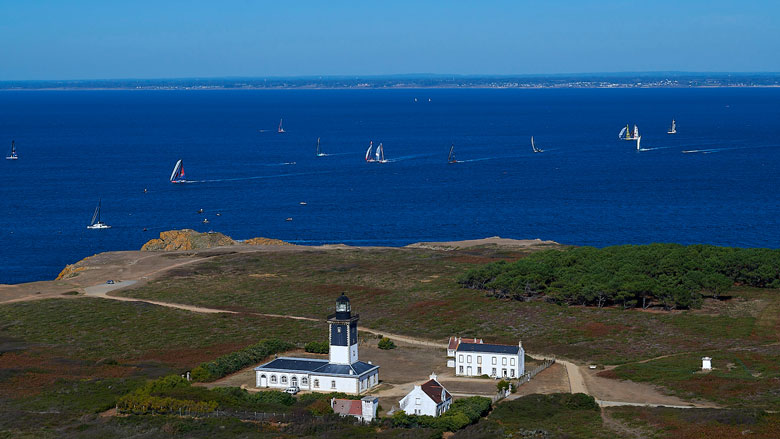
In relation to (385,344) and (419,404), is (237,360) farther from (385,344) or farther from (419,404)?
(419,404)

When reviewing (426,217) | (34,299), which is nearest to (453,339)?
(34,299)

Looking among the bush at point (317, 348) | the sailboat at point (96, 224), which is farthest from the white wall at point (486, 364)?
the sailboat at point (96, 224)

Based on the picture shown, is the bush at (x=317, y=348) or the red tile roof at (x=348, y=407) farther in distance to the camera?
the bush at (x=317, y=348)

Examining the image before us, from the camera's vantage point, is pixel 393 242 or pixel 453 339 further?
pixel 393 242

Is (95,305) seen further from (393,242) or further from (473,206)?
(473,206)

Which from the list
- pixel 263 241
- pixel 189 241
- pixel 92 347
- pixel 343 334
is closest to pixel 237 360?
pixel 343 334

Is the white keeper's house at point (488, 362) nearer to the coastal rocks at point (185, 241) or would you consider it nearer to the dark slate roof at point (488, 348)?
the dark slate roof at point (488, 348)
